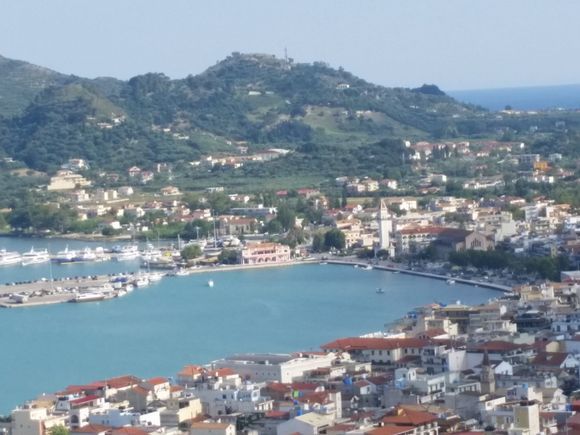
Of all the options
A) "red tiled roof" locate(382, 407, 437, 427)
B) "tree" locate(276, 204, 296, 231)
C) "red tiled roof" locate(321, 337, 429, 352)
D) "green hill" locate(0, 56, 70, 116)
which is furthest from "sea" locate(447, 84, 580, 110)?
"red tiled roof" locate(382, 407, 437, 427)

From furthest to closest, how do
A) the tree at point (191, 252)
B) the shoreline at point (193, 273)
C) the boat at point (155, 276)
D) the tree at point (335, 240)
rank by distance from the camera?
the tree at point (335, 240) < the tree at point (191, 252) < the boat at point (155, 276) < the shoreline at point (193, 273)

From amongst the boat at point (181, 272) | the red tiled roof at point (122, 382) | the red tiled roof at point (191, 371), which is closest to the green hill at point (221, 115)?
the boat at point (181, 272)

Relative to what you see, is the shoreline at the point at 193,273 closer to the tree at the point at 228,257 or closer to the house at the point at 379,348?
the tree at the point at 228,257

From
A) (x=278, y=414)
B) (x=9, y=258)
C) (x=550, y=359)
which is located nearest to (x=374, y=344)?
(x=550, y=359)

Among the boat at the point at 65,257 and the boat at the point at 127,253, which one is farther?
the boat at the point at 127,253

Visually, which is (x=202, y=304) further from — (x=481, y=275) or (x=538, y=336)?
(x=538, y=336)

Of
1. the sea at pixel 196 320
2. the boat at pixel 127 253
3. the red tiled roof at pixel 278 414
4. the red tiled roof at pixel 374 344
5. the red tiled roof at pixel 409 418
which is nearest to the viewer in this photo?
the red tiled roof at pixel 409 418
